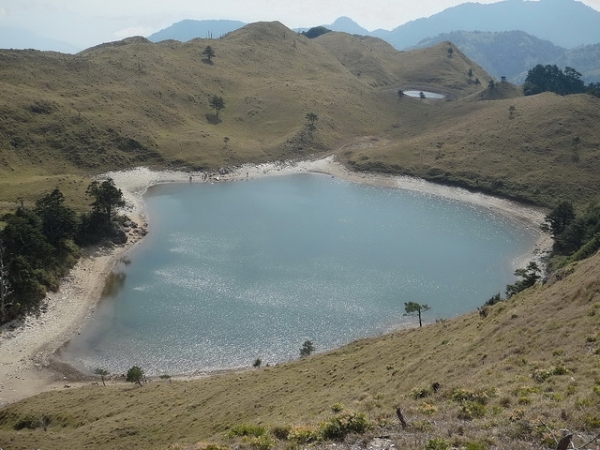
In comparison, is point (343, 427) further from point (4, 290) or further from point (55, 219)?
point (55, 219)

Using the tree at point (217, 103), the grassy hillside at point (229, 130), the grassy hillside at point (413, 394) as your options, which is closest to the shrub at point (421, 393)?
the grassy hillside at point (413, 394)

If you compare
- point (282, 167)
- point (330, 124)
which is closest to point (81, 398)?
point (282, 167)

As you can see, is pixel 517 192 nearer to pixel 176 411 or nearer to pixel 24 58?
pixel 176 411

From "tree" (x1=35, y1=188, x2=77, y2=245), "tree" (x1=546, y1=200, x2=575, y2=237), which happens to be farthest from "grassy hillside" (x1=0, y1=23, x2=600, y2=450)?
"tree" (x1=546, y1=200, x2=575, y2=237)

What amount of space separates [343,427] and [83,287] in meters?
70.1

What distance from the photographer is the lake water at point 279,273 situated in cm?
6725

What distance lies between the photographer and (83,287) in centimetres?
7944

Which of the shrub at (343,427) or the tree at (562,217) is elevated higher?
A: the tree at (562,217)

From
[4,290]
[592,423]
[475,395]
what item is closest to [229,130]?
[4,290]

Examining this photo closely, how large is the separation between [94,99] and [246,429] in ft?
502

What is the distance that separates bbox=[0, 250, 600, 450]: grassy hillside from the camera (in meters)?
20.2

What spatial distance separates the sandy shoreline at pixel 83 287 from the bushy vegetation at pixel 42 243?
87.4 inches

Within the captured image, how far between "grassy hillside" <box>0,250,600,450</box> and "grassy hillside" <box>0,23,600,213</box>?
240 feet

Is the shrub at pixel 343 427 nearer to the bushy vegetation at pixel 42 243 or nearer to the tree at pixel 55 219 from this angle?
the bushy vegetation at pixel 42 243
